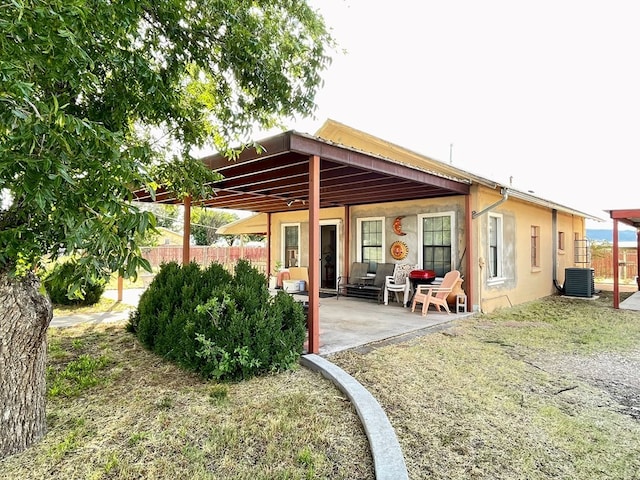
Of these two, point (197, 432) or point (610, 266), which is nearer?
point (197, 432)

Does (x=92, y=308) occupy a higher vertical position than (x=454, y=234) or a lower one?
lower

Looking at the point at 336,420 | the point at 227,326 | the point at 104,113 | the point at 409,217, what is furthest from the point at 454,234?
the point at 104,113

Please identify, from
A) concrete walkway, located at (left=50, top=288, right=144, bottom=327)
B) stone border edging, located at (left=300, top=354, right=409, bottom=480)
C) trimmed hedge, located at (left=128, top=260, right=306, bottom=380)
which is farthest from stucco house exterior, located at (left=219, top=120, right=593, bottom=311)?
concrete walkway, located at (left=50, top=288, right=144, bottom=327)

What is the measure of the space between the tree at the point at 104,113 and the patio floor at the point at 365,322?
2782mm

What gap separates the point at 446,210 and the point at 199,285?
6.06 m

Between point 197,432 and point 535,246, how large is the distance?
10767 mm

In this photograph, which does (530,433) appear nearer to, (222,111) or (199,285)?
(199,285)

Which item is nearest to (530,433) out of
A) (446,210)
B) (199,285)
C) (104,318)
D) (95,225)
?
(95,225)

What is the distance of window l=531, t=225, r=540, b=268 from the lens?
10.6m

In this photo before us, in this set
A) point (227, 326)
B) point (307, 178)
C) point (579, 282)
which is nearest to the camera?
point (227, 326)

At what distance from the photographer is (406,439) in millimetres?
2701

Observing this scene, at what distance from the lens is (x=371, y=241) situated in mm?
10219

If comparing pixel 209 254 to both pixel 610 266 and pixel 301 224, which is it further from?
pixel 610 266

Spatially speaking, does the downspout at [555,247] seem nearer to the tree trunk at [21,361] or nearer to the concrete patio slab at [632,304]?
the concrete patio slab at [632,304]
